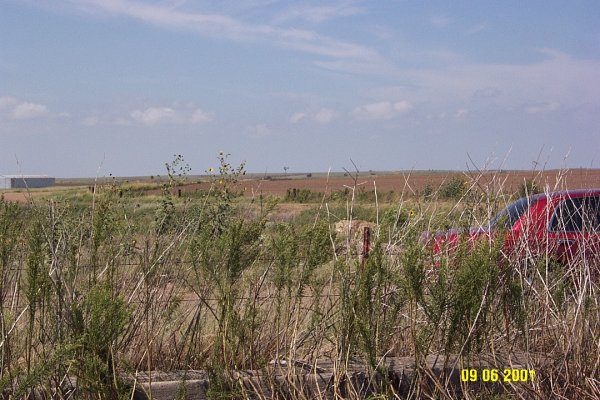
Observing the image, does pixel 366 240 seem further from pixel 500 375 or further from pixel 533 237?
pixel 500 375

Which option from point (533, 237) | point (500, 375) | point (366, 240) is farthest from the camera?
point (366, 240)

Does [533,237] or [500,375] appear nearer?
[500,375]

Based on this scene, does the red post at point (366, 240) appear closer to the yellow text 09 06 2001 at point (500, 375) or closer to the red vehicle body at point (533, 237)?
the red vehicle body at point (533, 237)

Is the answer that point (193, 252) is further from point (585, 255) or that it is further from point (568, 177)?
point (568, 177)

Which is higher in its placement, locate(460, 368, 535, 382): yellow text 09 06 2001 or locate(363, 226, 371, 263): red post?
locate(363, 226, 371, 263): red post

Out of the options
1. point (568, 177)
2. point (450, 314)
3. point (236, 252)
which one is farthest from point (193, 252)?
point (568, 177)

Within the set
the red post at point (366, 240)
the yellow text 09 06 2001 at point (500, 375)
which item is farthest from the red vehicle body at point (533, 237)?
the yellow text 09 06 2001 at point (500, 375)

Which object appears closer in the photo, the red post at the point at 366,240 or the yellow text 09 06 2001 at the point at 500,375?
the yellow text 09 06 2001 at the point at 500,375

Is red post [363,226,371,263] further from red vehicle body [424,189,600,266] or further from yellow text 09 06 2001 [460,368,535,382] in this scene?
yellow text 09 06 2001 [460,368,535,382]

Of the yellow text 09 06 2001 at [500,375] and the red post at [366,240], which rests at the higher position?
the red post at [366,240]

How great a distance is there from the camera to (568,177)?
595 centimetres

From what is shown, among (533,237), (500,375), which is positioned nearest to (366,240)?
(533,237)

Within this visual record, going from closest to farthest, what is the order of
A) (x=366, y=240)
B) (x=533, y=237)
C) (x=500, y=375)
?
(x=500, y=375) → (x=533, y=237) → (x=366, y=240)

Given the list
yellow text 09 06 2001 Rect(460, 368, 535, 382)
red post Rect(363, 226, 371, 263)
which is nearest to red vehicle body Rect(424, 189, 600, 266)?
red post Rect(363, 226, 371, 263)
